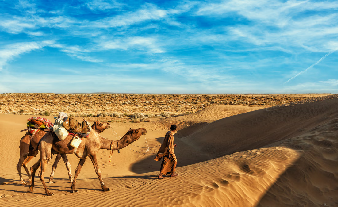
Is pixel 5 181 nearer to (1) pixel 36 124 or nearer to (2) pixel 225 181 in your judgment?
(1) pixel 36 124

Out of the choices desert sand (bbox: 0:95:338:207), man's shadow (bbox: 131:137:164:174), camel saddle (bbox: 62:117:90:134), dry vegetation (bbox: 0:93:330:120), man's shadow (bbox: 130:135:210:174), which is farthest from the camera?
dry vegetation (bbox: 0:93:330:120)

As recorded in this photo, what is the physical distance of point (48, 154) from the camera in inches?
332

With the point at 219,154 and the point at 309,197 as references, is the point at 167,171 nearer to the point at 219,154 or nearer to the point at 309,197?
the point at 309,197

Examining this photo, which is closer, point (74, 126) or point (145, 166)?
point (74, 126)

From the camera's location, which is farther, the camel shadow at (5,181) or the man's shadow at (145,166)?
the man's shadow at (145,166)

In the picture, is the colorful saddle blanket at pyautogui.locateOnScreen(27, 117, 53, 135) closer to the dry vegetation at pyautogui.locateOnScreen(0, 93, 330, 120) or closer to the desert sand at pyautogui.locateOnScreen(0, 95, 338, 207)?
the desert sand at pyautogui.locateOnScreen(0, 95, 338, 207)

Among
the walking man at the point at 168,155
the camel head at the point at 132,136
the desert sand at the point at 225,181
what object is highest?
the camel head at the point at 132,136

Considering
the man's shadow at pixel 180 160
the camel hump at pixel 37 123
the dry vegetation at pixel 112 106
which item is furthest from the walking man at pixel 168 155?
the dry vegetation at pixel 112 106

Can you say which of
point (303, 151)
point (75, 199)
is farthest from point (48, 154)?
point (303, 151)

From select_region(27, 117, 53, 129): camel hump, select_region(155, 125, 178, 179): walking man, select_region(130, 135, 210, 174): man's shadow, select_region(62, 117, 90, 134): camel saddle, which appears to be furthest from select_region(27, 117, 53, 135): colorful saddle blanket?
select_region(130, 135, 210, 174): man's shadow

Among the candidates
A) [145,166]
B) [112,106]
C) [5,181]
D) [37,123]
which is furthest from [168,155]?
[112,106]

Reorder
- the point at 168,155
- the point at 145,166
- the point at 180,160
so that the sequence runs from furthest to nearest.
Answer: the point at 180,160
the point at 145,166
the point at 168,155

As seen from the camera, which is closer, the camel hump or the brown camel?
the brown camel

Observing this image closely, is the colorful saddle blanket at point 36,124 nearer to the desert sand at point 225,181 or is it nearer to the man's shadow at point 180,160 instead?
the desert sand at point 225,181
